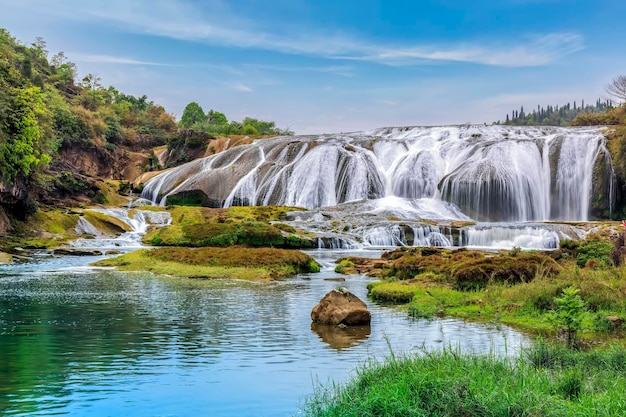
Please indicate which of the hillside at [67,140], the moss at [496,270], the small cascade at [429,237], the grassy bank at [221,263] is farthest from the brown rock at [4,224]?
the moss at [496,270]

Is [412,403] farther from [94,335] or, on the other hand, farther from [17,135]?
[17,135]

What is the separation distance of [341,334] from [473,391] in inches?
280

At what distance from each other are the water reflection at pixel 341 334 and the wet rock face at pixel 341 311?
18 centimetres

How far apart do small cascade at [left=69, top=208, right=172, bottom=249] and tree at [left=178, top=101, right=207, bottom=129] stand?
329ft

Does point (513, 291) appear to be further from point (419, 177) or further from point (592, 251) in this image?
point (419, 177)

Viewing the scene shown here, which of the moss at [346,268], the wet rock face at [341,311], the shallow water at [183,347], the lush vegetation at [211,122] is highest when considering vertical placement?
the lush vegetation at [211,122]

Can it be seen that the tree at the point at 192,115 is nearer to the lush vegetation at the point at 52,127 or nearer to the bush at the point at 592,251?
the lush vegetation at the point at 52,127

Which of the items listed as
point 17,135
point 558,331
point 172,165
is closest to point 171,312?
point 558,331

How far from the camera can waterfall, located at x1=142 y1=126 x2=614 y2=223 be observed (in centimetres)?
5476

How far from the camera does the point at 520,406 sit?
23.0 ft

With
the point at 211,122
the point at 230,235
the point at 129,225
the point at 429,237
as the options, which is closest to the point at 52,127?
the point at 129,225

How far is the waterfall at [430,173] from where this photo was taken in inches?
2156

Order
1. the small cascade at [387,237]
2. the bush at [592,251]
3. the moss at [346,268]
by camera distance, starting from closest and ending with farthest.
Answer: the bush at [592,251]
the moss at [346,268]
the small cascade at [387,237]

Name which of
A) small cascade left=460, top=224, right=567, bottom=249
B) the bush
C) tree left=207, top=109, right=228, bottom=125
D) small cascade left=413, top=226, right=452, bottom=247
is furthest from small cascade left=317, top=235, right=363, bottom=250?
tree left=207, top=109, right=228, bottom=125
